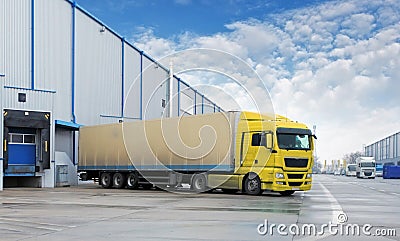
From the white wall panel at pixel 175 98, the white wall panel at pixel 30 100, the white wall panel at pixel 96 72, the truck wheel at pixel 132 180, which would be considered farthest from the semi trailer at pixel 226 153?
the white wall panel at pixel 175 98

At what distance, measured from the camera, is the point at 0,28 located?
28797 millimetres

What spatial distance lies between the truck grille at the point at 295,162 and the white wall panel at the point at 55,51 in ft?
51.3

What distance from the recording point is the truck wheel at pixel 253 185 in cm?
2196

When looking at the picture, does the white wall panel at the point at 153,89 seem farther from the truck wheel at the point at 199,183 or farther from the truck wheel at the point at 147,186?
the truck wheel at the point at 199,183

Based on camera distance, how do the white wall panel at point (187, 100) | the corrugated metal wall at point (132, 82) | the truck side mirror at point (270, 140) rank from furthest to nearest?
the white wall panel at point (187, 100) → the corrugated metal wall at point (132, 82) → the truck side mirror at point (270, 140)

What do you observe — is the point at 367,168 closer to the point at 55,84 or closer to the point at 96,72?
the point at 96,72

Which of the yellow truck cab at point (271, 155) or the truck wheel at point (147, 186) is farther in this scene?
the truck wheel at point (147, 186)

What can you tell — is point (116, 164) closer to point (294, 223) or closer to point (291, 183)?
point (291, 183)

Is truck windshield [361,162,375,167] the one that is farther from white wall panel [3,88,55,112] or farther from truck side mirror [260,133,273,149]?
truck side mirror [260,133,273,149]

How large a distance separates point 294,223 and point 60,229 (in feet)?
16.4

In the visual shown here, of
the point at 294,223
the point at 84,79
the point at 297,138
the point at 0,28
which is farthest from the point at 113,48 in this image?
the point at 294,223

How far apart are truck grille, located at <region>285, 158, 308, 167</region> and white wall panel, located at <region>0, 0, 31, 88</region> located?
16163 mm

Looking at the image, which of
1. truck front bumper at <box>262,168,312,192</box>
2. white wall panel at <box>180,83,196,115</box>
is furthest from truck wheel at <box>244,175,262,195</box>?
white wall panel at <box>180,83,196,115</box>

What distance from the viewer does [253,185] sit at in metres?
22.1
